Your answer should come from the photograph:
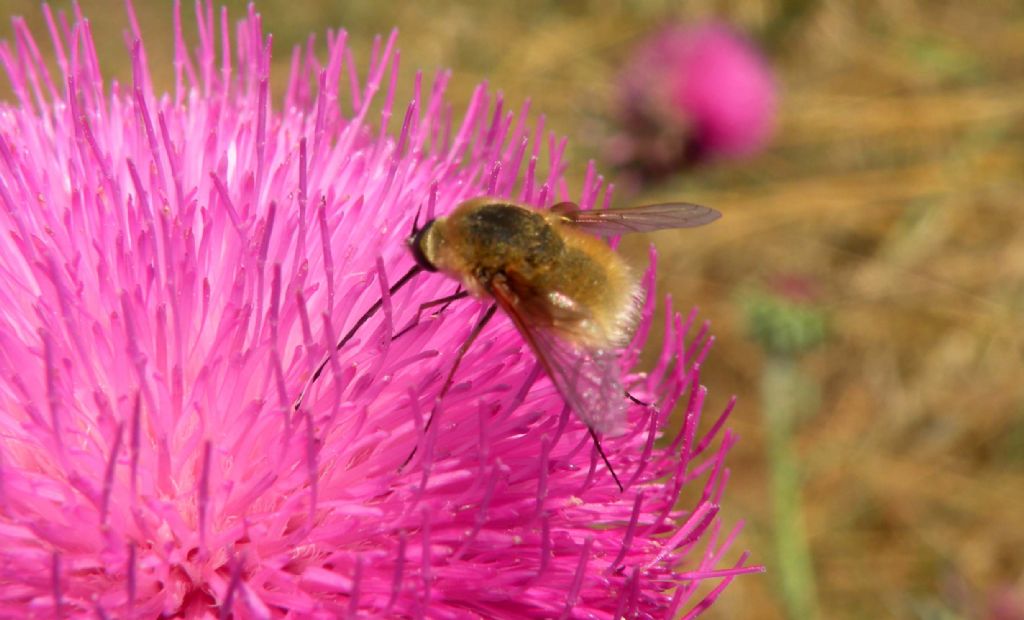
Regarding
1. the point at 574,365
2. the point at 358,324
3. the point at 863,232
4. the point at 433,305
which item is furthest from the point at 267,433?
the point at 863,232

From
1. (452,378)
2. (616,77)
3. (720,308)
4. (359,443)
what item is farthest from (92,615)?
(720,308)

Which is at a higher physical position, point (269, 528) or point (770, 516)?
point (269, 528)

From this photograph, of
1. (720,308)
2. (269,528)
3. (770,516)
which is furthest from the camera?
(720,308)

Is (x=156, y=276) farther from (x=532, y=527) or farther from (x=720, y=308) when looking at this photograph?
(x=720, y=308)

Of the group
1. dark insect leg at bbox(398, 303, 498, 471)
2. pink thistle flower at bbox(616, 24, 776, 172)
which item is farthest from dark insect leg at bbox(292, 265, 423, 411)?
pink thistle flower at bbox(616, 24, 776, 172)

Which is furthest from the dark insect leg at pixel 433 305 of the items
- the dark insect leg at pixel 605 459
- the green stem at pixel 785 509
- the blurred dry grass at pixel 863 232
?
the blurred dry grass at pixel 863 232

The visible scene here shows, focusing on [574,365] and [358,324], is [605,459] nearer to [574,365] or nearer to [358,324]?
[574,365]

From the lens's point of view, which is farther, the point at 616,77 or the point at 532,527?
the point at 616,77

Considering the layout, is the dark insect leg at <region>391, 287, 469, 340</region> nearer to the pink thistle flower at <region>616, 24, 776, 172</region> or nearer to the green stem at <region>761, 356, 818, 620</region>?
the green stem at <region>761, 356, 818, 620</region>

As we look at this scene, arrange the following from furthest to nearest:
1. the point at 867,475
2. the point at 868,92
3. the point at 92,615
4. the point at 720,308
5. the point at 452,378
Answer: the point at 868,92 → the point at 720,308 → the point at 867,475 → the point at 452,378 → the point at 92,615
